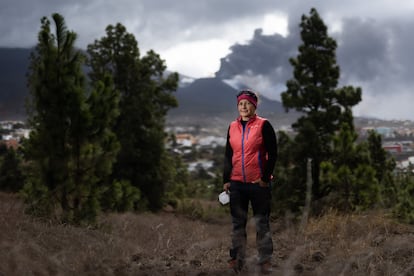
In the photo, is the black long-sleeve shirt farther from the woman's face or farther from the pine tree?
the pine tree

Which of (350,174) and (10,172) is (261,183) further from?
(10,172)

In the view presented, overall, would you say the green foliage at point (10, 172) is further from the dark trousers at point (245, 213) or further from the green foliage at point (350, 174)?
the dark trousers at point (245, 213)

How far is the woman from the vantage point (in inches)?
174

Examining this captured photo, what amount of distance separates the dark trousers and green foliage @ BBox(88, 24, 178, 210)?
18861mm

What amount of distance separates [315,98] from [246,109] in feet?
44.7

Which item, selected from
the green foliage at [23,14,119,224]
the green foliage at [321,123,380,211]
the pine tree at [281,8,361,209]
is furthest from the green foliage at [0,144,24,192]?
the green foliage at [23,14,119,224]

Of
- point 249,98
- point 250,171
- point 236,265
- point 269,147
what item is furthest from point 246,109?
point 236,265

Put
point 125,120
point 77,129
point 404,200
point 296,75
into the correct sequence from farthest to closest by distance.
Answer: point 125,120, point 296,75, point 404,200, point 77,129

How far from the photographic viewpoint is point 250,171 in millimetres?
4465

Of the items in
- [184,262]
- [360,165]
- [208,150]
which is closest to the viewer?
[184,262]

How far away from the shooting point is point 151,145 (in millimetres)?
24094

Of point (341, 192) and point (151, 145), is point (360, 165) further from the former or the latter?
point (151, 145)

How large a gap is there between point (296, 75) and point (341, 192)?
616 cm

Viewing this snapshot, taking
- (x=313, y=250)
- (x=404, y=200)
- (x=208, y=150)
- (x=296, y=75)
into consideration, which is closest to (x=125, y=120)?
(x=296, y=75)
